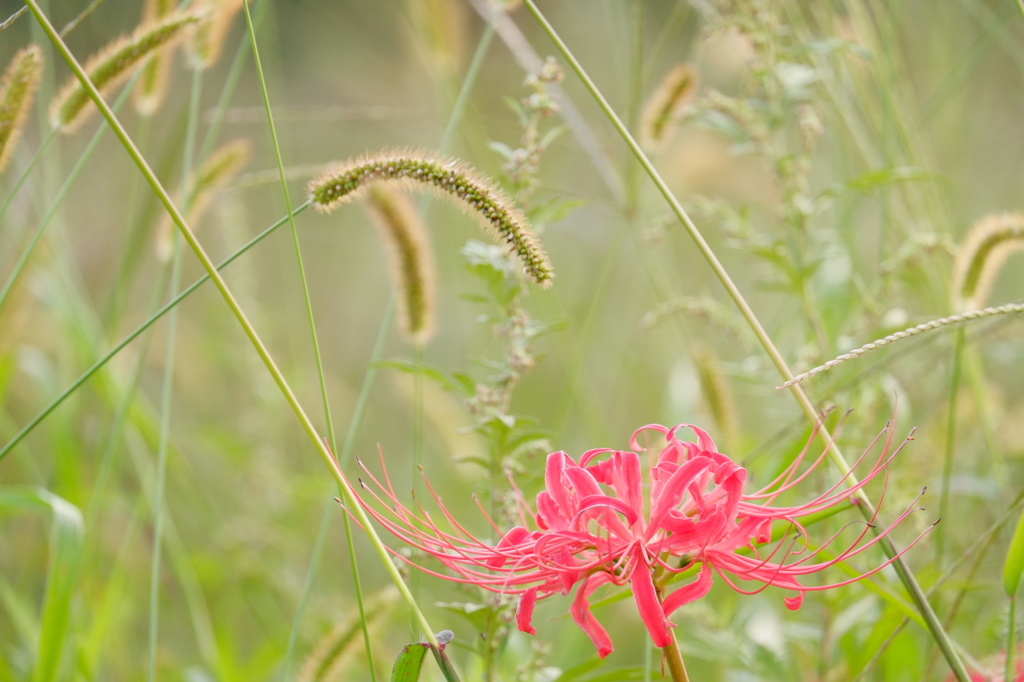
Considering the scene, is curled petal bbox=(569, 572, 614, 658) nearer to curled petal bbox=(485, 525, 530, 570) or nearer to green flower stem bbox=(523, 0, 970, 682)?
curled petal bbox=(485, 525, 530, 570)

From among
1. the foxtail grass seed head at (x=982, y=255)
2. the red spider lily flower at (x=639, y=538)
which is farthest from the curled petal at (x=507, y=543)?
the foxtail grass seed head at (x=982, y=255)

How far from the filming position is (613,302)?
8.84 feet

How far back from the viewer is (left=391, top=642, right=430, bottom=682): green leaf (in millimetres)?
471

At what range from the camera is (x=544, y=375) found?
7.67 feet

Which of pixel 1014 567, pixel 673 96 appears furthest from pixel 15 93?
pixel 1014 567

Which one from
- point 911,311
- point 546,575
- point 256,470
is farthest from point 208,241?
point 546,575

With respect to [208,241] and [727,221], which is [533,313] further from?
[208,241]

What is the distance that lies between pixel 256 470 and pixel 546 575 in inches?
44.8

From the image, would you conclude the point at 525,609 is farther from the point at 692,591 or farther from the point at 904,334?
the point at 904,334

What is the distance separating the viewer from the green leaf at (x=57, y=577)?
2.66 feet

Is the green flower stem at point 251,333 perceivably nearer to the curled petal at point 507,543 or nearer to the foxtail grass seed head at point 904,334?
the curled petal at point 507,543

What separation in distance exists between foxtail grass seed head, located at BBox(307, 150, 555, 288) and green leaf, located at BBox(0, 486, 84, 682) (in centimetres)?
46

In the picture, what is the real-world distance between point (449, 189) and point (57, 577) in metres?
0.60

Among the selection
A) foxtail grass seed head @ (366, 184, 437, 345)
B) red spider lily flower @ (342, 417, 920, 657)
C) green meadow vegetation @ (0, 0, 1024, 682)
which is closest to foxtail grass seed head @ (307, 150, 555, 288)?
green meadow vegetation @ (0, 0, 1024, 682)
